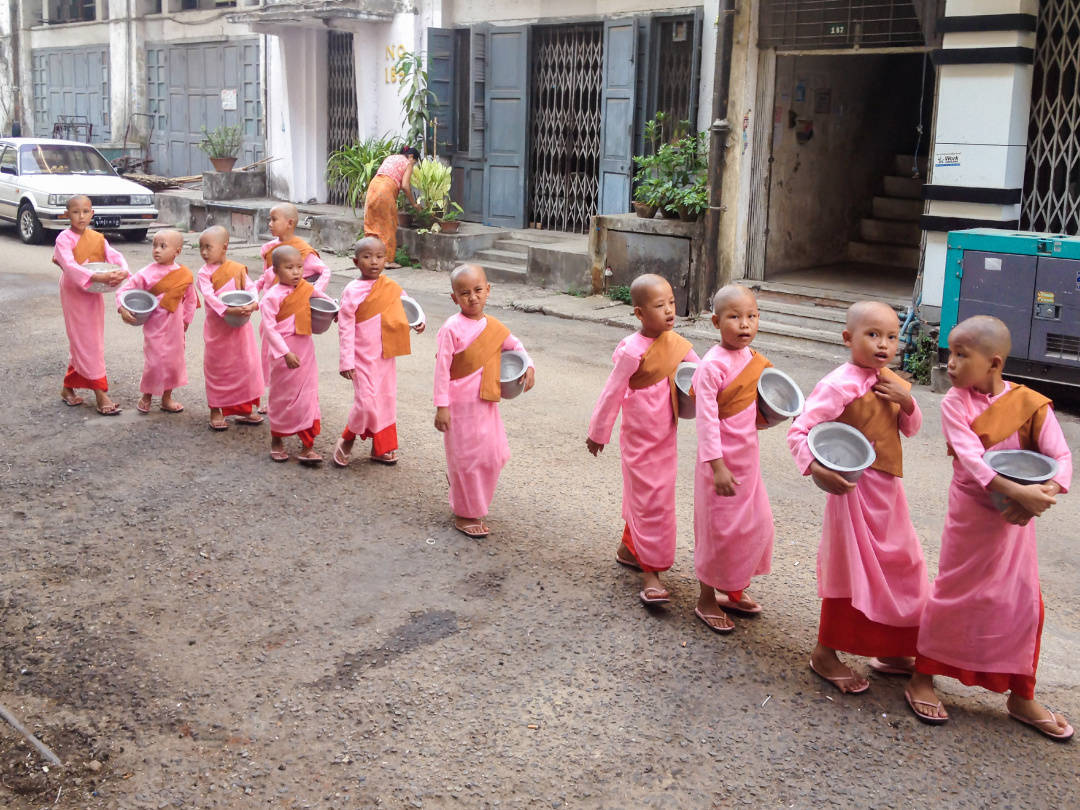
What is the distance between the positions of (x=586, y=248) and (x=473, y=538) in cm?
839

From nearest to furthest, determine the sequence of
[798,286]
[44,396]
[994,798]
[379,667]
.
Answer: [994,798] < [379,667] < [44,396] < [798,286]

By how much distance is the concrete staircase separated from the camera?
1322 cm

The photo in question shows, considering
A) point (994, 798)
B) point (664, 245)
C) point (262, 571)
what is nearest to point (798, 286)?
point (664, 245)

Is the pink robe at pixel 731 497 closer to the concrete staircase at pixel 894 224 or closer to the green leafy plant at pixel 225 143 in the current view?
the concrete staircase at pixel 894 224

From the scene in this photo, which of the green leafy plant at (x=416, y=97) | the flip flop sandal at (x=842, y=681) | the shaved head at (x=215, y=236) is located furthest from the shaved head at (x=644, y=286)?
the green leafy plant at (x=416, y=97)

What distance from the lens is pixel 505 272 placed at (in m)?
13.9

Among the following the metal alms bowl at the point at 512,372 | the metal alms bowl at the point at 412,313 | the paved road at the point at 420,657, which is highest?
the metal alms bowl at the point at 412,313

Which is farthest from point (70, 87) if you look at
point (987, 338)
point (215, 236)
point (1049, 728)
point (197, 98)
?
point (1049, 728)

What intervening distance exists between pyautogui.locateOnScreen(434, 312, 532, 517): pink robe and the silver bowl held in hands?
1866 mm

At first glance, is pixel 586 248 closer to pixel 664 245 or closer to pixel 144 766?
pixel 664 245

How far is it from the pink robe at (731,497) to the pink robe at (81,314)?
15.9ft

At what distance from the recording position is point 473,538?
5504mm

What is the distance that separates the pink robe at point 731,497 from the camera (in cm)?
431

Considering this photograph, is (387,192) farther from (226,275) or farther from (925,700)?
(925,700)
